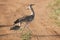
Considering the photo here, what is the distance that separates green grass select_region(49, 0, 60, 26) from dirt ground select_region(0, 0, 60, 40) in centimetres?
14

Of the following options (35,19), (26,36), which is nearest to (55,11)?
(35,19)

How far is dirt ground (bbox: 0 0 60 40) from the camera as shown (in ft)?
20.6

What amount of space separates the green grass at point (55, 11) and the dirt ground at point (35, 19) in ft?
0.46

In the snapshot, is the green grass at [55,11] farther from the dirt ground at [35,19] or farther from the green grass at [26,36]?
the green grass at [26,36]

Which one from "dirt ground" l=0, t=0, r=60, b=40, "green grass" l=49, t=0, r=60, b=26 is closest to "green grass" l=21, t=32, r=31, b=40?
"dirt ground" l=0, t=0, r=60, b=40

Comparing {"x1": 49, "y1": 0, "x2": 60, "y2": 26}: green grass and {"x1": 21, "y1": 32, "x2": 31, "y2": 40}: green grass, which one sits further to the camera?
{"x1": 49, "y1": 0, "x2": 60, "y2": 26}: green grass

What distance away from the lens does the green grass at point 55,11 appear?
22.9ft

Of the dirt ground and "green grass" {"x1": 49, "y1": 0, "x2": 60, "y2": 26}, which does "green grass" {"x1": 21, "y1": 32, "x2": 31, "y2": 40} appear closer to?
the dirt ground

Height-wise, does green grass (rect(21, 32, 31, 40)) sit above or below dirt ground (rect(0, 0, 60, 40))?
below

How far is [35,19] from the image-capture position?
23.3 ft

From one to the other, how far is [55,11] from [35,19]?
710mm

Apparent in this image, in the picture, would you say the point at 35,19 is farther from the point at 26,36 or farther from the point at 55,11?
the point at 26,36

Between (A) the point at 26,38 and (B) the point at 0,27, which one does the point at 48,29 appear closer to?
(A) the point at 26,38

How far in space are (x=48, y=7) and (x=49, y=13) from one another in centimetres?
39
